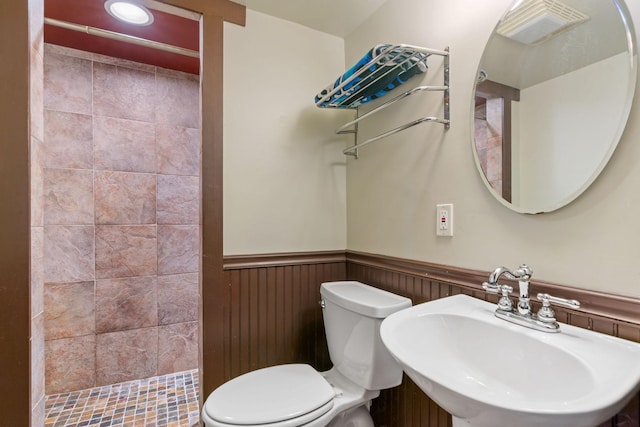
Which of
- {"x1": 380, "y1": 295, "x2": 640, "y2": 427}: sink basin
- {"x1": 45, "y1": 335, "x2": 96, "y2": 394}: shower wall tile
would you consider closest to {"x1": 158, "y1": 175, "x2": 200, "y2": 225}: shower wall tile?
{"x1": 45, "y1": 335, "x2": 96, "y2": 394}: shower wall tile

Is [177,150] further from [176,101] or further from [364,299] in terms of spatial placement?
[364,299]

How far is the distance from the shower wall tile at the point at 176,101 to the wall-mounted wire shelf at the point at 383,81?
1.26 metres

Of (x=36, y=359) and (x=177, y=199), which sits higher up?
(x=177, y=199)

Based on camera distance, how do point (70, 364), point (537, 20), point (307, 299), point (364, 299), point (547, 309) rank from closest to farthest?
point (547, 309) → point (537, 20) → point (364, 299) → point (307, 299) → point (70, 364)

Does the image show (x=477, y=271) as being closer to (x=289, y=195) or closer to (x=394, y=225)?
(x=394, y=225)

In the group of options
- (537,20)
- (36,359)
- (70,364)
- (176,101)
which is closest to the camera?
(537,20)

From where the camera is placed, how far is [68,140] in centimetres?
201

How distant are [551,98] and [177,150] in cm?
227

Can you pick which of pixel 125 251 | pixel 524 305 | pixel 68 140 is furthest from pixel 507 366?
pixel 68 140

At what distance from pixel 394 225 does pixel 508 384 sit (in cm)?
77

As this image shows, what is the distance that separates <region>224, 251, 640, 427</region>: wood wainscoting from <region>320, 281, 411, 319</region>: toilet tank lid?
0.10 meters

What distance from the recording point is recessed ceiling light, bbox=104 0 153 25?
1.51 m

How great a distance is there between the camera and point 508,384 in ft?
2.68

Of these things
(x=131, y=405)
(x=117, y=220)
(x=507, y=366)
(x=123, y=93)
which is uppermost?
(x=123, y=93)
